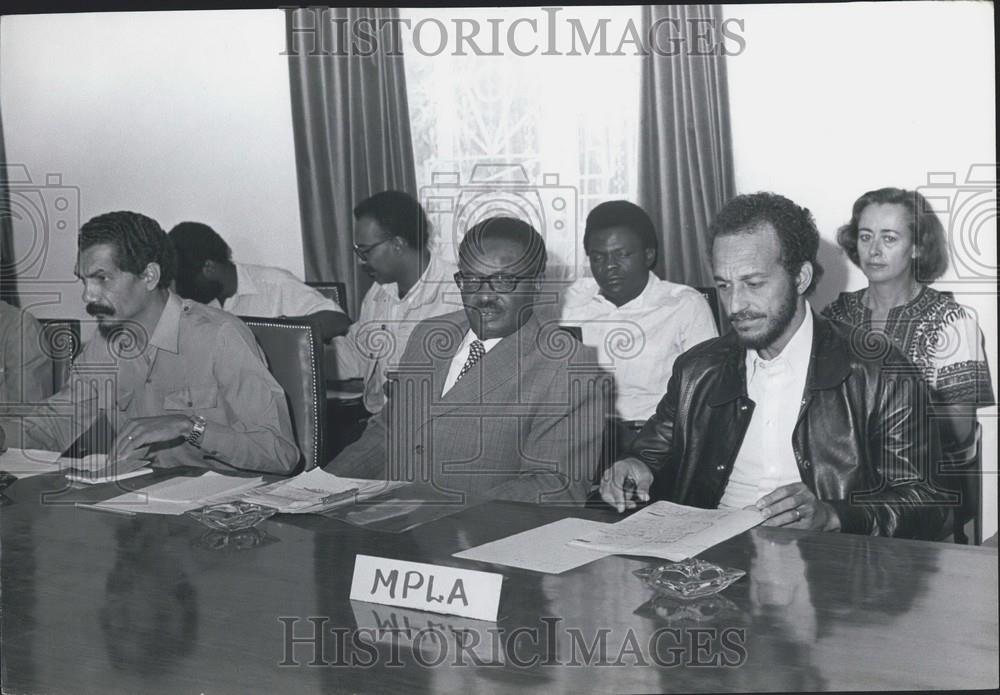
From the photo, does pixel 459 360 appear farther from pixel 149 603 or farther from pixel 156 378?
pixel 149 603

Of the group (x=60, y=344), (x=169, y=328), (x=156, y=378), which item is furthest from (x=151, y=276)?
(x=60, y=344)

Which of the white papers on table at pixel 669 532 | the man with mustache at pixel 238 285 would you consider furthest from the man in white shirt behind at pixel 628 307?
the white papers on table at pixel 669 532

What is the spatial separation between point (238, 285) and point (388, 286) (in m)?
0.45

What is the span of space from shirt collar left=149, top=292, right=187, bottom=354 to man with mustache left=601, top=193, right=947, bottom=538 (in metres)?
1.24

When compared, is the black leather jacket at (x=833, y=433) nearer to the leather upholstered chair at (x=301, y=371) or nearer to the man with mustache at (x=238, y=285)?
the leather upholstered chair at (x=301, y=371)

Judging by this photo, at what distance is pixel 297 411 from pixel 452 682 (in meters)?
1.48

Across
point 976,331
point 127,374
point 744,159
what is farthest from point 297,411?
point 976,331

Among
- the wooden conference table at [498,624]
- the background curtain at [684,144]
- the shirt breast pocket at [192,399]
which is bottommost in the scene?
the wooden conference table at [498,624]

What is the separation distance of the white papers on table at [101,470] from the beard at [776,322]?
1.46 m

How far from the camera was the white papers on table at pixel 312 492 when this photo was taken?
181cm

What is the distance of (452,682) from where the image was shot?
1154 millimetres

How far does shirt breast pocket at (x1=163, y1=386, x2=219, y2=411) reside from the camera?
2656 mm

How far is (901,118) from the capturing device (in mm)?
2590

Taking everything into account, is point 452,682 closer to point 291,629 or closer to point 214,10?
point 291,629
